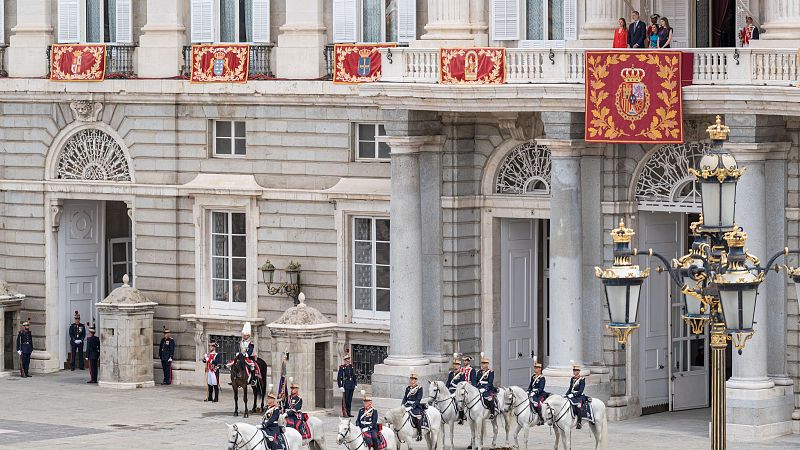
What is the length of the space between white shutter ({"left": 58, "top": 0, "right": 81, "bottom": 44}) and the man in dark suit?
1575cm

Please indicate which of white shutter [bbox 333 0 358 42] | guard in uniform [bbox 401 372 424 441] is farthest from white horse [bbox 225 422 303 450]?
white shutter [bbox 333 0 358 42]

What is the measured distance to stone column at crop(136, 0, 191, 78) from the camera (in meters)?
52.2

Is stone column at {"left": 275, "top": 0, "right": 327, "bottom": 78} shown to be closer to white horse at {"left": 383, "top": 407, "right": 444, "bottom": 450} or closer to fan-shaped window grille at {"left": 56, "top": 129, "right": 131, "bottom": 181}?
fan-shaped window grille at {"left": 56, "top": 129, "right": 131, "bottom": 181}

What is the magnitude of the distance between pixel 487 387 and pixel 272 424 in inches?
214

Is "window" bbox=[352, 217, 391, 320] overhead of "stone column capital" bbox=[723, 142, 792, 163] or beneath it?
beneath

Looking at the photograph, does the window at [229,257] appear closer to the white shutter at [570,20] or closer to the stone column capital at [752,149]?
the white shutter at [570,20]

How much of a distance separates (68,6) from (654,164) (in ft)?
53.6

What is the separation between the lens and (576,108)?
43.8 meters

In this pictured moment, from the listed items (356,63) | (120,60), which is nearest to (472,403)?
(356,63)

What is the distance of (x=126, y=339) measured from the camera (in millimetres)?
51781

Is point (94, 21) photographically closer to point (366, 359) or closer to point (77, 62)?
point (77, 62)

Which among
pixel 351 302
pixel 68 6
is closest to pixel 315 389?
pixel 351 302

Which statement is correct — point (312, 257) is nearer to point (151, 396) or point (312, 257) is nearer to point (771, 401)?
point (151, 396)

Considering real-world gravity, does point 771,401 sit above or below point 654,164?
below
